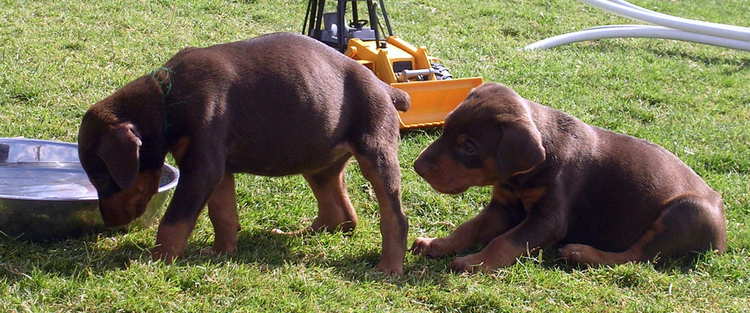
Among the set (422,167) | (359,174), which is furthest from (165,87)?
(359,174)

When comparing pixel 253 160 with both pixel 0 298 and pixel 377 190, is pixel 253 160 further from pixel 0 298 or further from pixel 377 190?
pixel 0 298

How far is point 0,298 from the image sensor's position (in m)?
4.22

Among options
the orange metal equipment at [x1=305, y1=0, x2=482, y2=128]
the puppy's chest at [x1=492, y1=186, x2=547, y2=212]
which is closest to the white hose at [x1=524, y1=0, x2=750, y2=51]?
the orange metal equipment at [x1=305, y1=0, x2=482, y2=128]

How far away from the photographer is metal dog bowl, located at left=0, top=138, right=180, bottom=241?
496 cm

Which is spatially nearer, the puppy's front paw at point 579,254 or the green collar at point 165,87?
the green collar at point 165,87

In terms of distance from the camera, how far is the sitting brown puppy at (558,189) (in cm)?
537

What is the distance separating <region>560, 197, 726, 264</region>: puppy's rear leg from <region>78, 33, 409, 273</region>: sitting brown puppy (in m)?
1.10

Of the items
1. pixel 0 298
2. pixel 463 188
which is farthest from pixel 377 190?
pixel 0 298

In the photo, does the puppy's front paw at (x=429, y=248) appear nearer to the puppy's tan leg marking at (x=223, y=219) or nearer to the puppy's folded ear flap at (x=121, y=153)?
the puppy's tan leg marking at (x=223, y=219)

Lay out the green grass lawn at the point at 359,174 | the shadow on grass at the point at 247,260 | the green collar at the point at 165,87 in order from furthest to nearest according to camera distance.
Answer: the green collar at the point at 165,87 < the shadow on grass at the point at 247,260 < the green grass lawn at the point at 359,174

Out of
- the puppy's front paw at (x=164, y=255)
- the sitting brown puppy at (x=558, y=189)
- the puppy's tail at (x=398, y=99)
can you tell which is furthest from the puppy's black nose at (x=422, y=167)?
the puppy's front paw at (x=164, y=255)

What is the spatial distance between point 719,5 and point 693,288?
1420cm

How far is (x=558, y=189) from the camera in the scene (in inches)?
219

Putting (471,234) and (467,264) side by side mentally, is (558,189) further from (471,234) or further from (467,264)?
(467,264)
